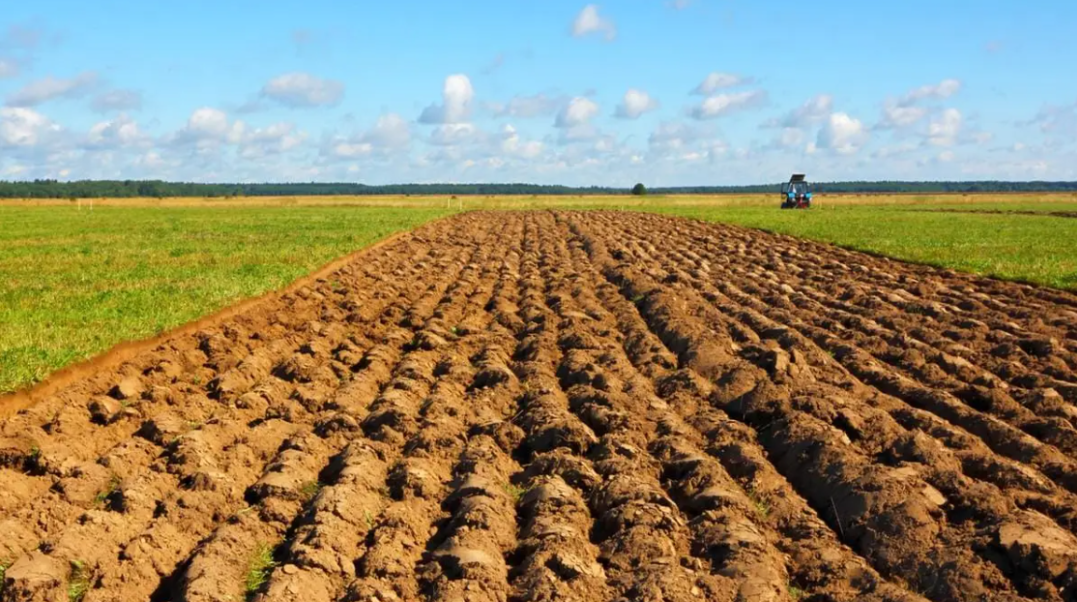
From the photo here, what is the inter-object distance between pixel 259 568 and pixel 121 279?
14.0 metres

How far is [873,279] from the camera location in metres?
19.3

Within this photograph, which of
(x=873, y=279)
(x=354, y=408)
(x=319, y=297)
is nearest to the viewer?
(x=354, y=408)

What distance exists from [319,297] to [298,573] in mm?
11625

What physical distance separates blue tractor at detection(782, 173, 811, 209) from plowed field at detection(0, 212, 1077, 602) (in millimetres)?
53735

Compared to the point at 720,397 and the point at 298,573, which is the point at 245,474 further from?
the point at 720,397

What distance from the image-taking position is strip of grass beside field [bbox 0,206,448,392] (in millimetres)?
11109

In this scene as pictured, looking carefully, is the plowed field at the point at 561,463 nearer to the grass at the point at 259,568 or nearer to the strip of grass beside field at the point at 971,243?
the grass at the point at 259,568

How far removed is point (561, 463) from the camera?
23.7 ft

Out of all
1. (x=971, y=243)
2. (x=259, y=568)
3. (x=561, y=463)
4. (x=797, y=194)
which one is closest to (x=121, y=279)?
(x=561, y=463)

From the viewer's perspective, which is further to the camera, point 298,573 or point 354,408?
point 354,408

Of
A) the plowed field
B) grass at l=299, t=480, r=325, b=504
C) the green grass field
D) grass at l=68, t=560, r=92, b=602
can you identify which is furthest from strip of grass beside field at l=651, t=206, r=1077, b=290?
grass at l=68, t=560, r=92, b=602

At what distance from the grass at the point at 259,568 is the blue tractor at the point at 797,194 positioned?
63.6m

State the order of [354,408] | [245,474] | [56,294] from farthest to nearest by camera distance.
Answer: [56,294] < [354,408] < [245,474]

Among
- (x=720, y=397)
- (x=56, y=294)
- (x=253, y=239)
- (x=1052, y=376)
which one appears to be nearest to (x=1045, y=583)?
(x=720, y=397)
